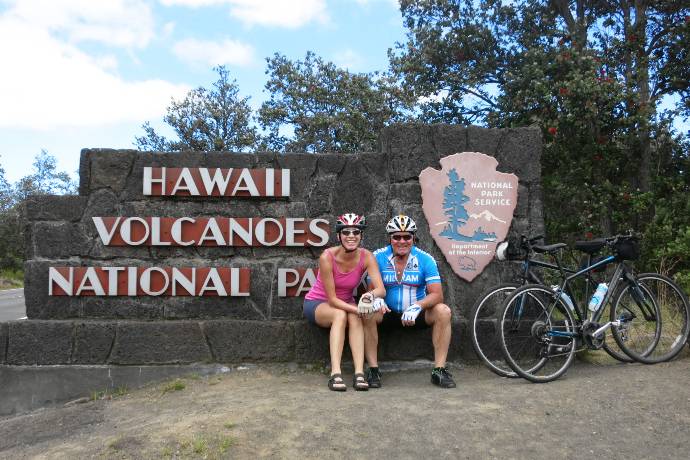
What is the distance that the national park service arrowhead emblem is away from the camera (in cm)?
488

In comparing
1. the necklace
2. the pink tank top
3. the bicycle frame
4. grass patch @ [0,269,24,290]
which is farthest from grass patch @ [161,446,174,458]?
grass patch @ [0,269,24,290]

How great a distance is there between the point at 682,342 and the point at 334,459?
3.28 meters

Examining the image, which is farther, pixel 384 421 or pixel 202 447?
pixel 384 421

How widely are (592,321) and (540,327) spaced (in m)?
0.45

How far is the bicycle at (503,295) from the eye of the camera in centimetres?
431

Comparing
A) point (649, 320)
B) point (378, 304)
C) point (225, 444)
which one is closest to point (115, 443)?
point (225, 444)

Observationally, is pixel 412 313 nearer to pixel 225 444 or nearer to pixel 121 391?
pixel 225 444

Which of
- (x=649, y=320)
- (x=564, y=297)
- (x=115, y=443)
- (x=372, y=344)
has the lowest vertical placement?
(x=115, y=443)

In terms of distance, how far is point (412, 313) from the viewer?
414 centimetres

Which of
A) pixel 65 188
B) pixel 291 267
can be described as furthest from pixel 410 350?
pixel 65 188

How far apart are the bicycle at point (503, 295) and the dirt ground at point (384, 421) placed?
19 centimetres

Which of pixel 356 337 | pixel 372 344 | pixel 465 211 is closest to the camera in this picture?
pixel 356 337

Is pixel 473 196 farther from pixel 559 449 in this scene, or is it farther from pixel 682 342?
pixel 559 449

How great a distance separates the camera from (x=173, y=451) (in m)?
3.04
